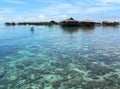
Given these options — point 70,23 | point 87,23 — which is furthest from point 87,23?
point 70,23

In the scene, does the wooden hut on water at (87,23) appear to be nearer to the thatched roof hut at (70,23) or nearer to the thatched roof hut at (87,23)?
the thatched roof hut at (87,23)

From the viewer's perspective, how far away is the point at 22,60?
48.3 ft

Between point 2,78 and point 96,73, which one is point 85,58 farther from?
point 2,78

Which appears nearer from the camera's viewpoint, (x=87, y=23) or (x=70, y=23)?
(x=70, y=23)

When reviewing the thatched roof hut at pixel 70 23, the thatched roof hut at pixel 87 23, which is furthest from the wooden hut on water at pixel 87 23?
the thatched roof hut at pixel 70 23

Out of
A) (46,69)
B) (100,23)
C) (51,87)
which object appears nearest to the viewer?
(51,87)

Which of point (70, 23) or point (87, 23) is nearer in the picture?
point (70, 23)

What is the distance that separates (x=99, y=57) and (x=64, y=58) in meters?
2.96

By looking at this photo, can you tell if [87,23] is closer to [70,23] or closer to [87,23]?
[87,23]

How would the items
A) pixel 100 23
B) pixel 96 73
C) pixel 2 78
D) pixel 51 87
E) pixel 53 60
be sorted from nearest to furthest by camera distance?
1. pixel 51 87
2. pixel 2 78
3. pixel 96 73
4. pixel 53 60
5. pixel 100 23

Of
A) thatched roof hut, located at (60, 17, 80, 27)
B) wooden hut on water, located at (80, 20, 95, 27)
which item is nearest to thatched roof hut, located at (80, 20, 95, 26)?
wooden hut on water, located at (80, 20, 95, 27)

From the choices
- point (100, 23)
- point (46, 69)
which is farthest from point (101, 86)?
point (100, 23)

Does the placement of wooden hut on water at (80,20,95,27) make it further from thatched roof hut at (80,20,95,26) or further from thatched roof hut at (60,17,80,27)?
thatched roof hut at (60,17,80,27)

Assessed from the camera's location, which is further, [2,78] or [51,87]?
[2,78]
